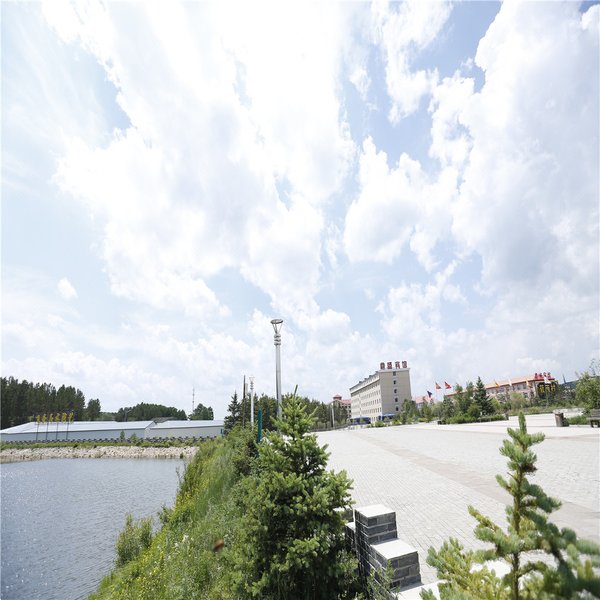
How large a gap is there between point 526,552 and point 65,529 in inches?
697

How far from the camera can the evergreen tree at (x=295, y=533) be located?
3393 millimetres

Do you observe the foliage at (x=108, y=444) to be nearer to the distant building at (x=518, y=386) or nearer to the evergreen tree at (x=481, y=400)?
the evergreen tree at (x=481, y=400)

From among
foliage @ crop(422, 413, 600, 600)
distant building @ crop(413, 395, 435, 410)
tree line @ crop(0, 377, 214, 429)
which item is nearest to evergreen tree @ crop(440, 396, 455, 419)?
distant building @ crop(413, 395, 435, 410)

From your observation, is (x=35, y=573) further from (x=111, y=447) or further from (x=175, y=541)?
(x=111, y=447)

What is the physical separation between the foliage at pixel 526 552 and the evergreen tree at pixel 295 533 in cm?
176

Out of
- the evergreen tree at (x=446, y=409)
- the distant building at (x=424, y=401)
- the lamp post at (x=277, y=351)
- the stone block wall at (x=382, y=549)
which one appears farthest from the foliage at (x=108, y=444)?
the stone block wall at (x=382, y=549)

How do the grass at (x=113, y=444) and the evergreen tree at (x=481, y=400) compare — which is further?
the grass at (x=113, y=444)

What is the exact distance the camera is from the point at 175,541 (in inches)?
293

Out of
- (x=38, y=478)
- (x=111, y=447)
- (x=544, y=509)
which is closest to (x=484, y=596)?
(x=544, y=509)

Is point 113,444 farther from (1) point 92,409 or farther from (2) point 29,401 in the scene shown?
(1) point 92,409

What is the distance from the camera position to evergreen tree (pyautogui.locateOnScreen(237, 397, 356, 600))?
3393mm

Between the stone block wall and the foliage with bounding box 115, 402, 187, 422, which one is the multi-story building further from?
the stone block wall

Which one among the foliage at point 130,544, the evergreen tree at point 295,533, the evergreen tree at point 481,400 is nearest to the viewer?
the evergreen tree at point 295,533

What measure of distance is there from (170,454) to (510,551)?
5451 centimetres
